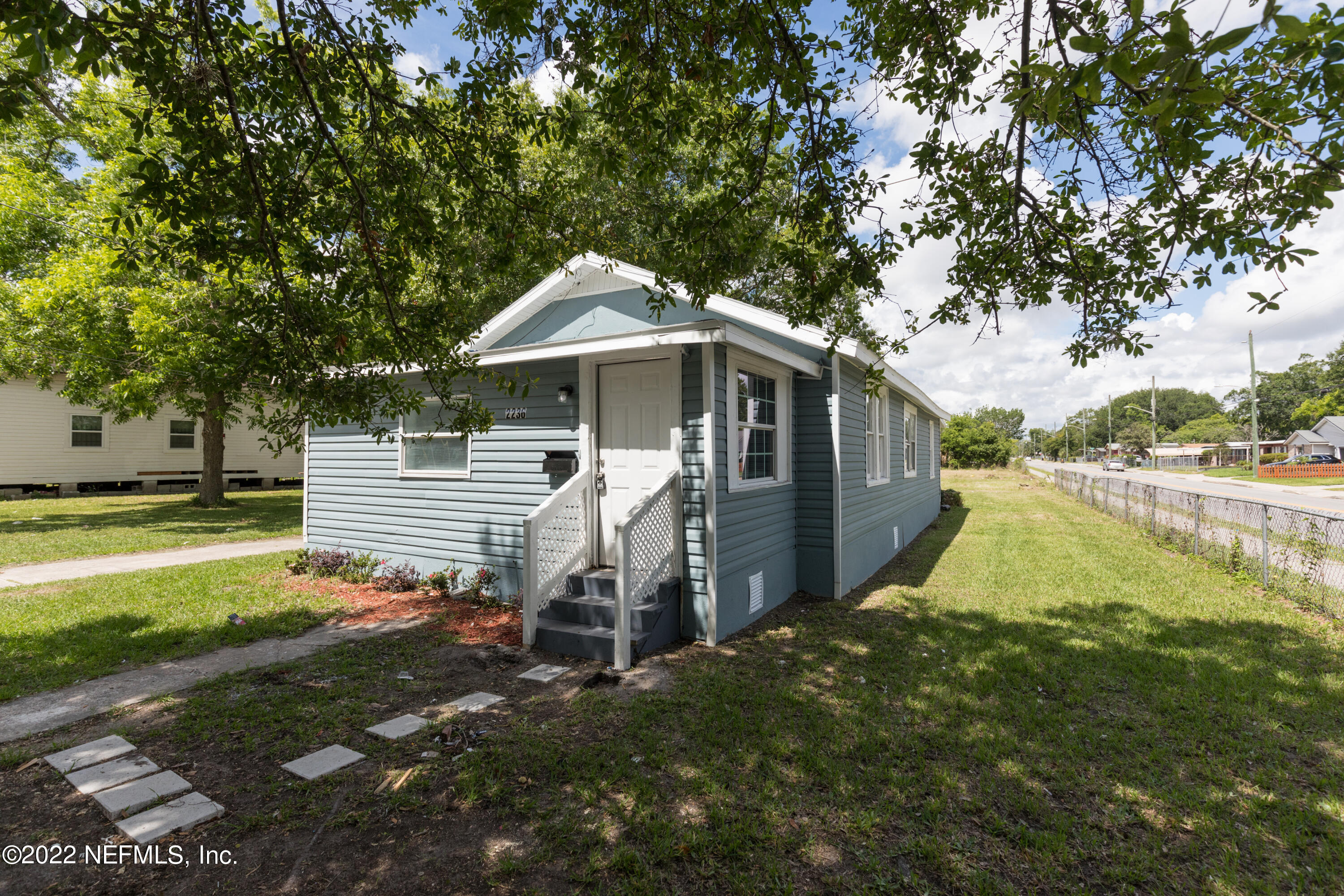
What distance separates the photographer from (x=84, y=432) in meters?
18.2

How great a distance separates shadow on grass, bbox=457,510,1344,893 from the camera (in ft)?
8.63

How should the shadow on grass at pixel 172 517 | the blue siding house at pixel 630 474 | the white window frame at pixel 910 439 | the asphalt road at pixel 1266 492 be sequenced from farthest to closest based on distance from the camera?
the asphalt road at pixel 1266 492, the white window frame at pixel 910 439, the shadow on grass at pixel 172 517, the blue siding house at pixel 630 474

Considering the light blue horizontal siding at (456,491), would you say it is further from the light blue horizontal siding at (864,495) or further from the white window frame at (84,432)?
the white window frame at (84,432)

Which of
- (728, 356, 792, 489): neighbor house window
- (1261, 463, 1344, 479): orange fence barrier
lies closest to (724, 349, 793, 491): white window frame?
(728, 356, 792, 489): neighbor house window

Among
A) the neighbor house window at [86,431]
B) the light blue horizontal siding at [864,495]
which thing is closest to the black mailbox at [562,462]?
the light blue horizontal siding at [864,495]

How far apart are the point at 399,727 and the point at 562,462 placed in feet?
10.2

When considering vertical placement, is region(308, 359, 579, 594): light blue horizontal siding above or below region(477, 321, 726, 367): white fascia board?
below

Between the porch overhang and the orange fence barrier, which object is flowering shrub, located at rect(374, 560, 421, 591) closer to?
the porch overhang

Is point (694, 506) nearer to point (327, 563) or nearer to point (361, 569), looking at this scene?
point (361, 569)

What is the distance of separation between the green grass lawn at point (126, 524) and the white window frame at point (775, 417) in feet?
Result: 34.1

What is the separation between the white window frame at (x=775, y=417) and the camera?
5.79m

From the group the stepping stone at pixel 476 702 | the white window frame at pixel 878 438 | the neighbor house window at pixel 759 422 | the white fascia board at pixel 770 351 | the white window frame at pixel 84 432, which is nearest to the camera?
the stepping stone at pixel 476 702

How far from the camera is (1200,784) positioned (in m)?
3.27

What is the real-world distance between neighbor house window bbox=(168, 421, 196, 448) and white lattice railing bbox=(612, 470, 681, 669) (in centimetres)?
2147
